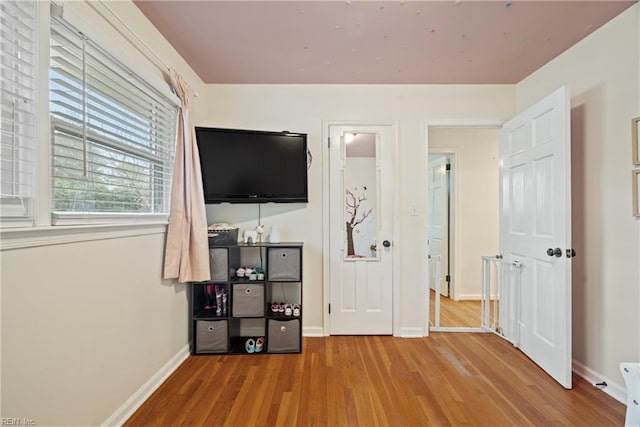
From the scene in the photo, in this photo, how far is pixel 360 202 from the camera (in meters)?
2.86

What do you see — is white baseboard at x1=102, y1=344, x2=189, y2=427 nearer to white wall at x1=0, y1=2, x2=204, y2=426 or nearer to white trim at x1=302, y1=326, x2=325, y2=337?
white wall at x1=0, y1=2, x2=204, y2=426

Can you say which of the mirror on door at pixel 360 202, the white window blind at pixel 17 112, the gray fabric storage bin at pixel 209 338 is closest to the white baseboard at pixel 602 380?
the mirror on door at pixel 360 202

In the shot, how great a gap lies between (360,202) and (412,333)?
53.4 inches

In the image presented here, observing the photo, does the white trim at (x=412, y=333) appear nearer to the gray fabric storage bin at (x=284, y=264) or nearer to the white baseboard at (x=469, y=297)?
the gray fabric storage bin at (x=284, y=264)

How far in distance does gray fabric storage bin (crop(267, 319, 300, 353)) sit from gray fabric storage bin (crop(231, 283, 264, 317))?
165 mm

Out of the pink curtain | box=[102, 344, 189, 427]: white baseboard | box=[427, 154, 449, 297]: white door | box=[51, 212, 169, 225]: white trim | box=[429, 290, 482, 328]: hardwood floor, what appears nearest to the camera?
box=[51, 212, 169, 225]: white trim

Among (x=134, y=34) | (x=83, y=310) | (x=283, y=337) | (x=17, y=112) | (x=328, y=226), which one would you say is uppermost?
(x=134, y=34)

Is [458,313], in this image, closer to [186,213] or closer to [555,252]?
[555,252]

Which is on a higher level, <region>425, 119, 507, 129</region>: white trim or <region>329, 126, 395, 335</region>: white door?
<region>425, 119, 507, 129</region>: white trim

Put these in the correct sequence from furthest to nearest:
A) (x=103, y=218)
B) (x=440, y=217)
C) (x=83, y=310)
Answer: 1. (x=440, y=217)
2. (x=103, y=218)
3. (x=83, y=310)

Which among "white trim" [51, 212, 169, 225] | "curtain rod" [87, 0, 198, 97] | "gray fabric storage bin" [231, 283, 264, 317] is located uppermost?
"curtain rod" [87, 0, 198, 97]

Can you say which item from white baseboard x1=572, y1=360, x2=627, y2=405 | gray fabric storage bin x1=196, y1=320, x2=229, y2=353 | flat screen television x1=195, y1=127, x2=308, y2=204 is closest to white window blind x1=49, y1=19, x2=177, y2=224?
flat screen television x1=195, y1=127, x2=308, y2=204

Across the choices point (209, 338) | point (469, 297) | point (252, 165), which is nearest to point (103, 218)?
point (252, 165)

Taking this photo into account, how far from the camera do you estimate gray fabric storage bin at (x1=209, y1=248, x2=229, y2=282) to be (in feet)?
8.00
